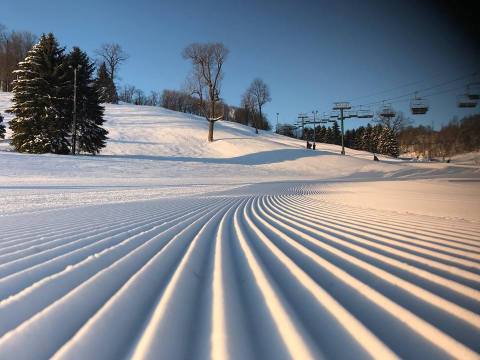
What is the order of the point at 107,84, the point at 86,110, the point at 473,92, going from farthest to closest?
the point at 107,84 < the point at 86,110 < the point at 473,92

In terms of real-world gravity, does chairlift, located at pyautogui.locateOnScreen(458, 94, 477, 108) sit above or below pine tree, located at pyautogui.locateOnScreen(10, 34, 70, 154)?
below

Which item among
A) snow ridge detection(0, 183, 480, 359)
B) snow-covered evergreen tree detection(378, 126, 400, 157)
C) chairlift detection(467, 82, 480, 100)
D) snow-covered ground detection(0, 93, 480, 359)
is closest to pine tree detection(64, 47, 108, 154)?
snow-covered ground detection(0, 93, 480, 359)

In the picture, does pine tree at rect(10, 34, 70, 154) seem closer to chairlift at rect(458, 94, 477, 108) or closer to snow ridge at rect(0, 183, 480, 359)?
snow ridge at rect(0, 183, 480, 359)

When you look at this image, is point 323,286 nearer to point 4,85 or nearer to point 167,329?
point 167,329

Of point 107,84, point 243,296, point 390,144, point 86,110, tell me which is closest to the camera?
point 243,296

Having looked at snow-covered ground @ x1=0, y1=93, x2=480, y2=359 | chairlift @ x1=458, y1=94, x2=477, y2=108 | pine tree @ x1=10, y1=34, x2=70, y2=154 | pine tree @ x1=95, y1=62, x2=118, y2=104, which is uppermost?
pine tree @ x1=95, y1=62, x2=118, y2=104

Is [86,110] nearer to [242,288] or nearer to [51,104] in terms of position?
[51,104]

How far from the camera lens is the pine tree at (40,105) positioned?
2114 centimetres

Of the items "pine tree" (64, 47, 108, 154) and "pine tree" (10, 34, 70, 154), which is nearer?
"pine tree" (10, 34, 70, 154)

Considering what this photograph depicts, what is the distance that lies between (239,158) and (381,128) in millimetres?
53388

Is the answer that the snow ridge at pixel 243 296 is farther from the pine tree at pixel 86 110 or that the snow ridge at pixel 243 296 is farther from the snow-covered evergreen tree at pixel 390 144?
the snow-covered evergreen tree at pixel 390 144

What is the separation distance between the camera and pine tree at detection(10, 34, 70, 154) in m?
21.1

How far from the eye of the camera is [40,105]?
2141 centimetres

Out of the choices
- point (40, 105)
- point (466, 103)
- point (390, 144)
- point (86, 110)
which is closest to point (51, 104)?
point (40, 105)
